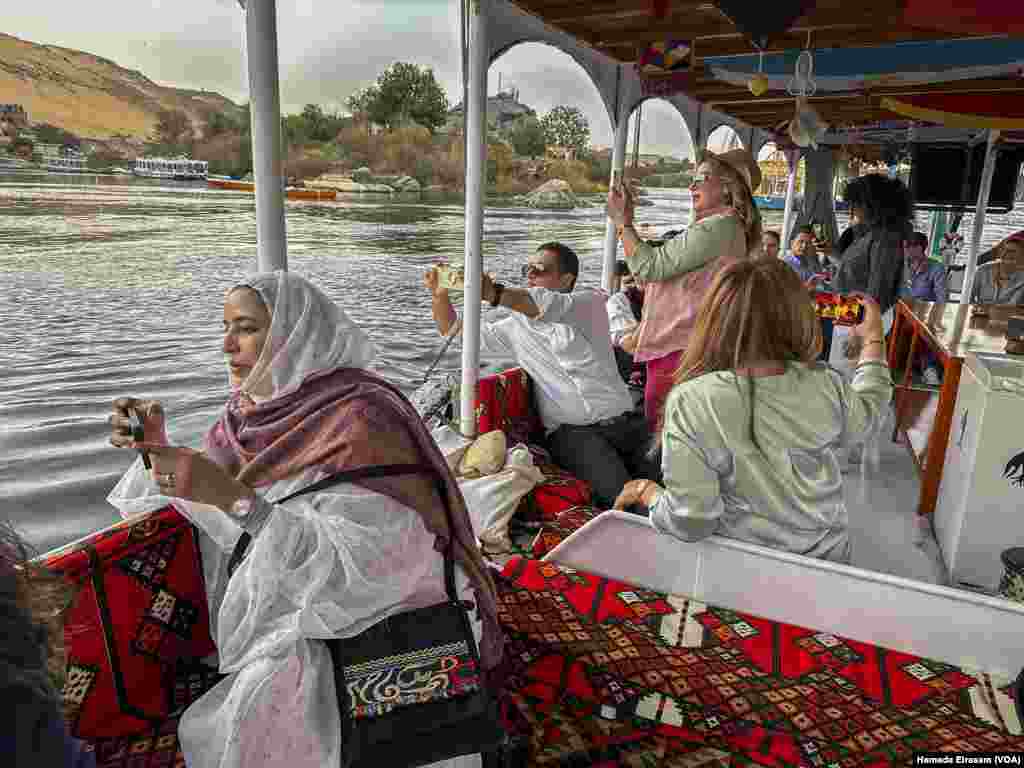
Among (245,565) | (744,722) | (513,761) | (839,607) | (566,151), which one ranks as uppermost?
(566,151)

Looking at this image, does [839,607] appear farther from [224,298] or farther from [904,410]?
[904,410]

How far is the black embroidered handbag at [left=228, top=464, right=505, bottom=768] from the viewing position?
4.26ft

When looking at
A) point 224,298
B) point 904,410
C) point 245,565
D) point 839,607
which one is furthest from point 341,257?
point 904,410

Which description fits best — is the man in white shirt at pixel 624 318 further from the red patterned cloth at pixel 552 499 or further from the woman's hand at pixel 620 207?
the woman's hand at pixel 620 207

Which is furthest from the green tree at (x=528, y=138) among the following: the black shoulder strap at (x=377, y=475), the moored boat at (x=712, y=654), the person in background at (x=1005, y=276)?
the person in background at (x=1005, y=276)

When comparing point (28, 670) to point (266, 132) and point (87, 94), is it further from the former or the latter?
point (87, 94)

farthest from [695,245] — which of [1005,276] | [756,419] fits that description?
[1005,276]

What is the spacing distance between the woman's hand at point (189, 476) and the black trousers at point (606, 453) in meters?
1.91

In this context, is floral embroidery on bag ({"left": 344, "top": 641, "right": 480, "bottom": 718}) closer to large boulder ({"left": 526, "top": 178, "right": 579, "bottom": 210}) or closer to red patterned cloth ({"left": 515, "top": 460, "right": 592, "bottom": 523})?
red patterned cloth ({"left": 515, "top": 460, "right": 592, "bottom": 523})

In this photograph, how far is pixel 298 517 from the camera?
1.35 meters

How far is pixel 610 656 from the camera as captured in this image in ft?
5.53

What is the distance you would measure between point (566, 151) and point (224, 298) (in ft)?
10.7

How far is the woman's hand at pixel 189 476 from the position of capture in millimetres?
1261

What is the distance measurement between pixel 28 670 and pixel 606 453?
252 centimetres
